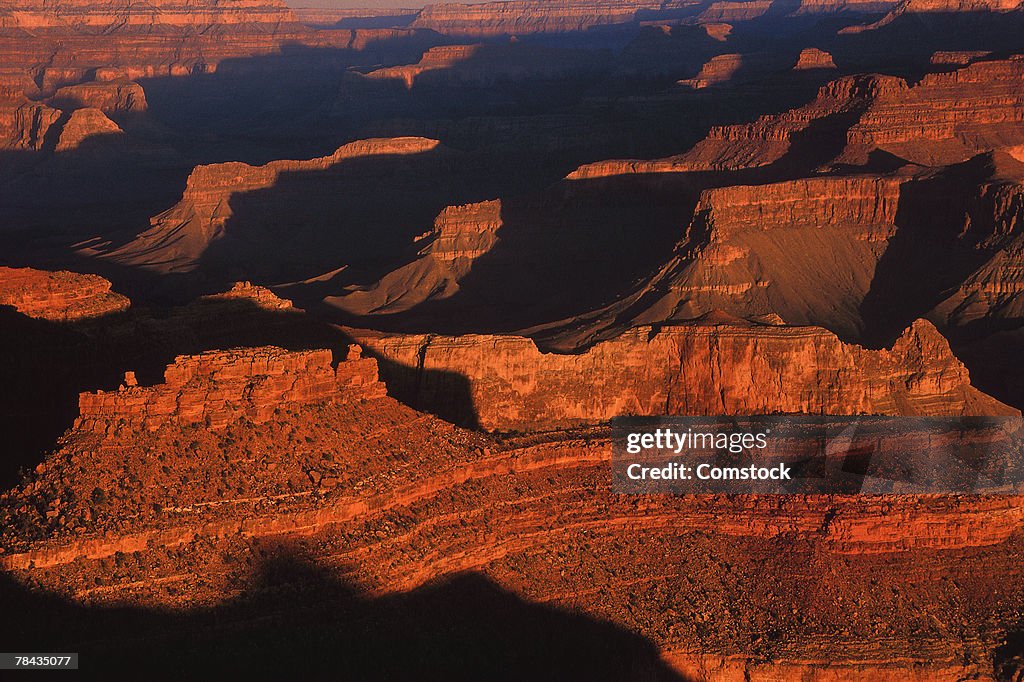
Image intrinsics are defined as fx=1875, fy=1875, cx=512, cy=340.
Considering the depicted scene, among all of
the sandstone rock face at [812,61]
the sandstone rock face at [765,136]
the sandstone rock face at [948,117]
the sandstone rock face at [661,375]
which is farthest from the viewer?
the sandstone rock face at [812,61]

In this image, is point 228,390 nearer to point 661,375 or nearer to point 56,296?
point 56,296

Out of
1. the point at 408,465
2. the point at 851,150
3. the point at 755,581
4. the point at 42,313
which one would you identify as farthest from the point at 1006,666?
the point at 851,150

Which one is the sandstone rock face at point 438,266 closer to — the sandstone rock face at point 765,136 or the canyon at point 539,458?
the canyon at point 539,458

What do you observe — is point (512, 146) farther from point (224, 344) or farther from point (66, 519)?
point (66, 519)

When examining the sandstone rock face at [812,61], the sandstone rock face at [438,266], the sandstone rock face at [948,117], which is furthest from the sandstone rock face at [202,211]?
the sandstone rock face at [948,117]

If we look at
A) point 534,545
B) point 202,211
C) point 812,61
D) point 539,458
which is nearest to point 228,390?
point 534,545

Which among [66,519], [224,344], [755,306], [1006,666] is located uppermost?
[755,306]
